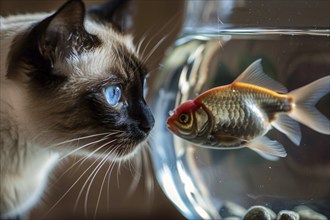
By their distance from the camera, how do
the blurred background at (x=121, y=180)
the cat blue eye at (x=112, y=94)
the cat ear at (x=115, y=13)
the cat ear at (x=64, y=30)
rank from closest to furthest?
1. the cat ear at (x=64, y=30)
2. the cat blue eye at (x=112, y=94)
3. the cat ear at (x=115, y=13)
4. the blurred background at (x=121, y=180)

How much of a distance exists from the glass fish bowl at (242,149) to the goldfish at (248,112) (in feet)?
0.07

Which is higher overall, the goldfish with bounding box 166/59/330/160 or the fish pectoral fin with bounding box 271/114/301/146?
the goldfish with bounding box 166/59/330/160

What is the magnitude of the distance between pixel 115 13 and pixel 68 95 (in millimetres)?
247

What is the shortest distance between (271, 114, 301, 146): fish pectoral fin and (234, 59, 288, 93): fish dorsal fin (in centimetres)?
5

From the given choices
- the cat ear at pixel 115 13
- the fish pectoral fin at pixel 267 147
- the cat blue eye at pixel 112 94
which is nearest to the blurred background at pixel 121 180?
the cat ear at pixel 115 13

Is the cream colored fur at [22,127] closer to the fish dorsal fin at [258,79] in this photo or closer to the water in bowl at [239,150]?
the water in bowl at [239,150]

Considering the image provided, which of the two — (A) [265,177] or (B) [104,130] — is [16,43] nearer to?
(B) [104,130]

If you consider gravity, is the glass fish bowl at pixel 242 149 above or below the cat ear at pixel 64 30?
below

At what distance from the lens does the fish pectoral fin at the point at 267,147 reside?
861mm

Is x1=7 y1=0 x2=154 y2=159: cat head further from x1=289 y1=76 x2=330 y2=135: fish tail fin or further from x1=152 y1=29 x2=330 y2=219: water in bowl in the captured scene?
x1=289 y1=76 x2=330 y2=135: fish tail fin

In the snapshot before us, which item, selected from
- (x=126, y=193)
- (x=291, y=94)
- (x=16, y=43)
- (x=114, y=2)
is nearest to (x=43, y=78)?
(x=16, y=43)

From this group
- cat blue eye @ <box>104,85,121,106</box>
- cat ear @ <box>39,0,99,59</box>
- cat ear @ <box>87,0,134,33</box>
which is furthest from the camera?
cat ear @ <box>87,0,134,33</box>

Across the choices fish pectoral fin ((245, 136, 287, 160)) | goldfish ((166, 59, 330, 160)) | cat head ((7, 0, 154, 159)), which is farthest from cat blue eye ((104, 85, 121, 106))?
fish pectoral fin ((245, 136, 287, 160))

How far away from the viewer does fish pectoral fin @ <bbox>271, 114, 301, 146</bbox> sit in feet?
2.82
